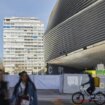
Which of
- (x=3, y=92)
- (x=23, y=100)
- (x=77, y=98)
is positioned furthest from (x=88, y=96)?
(x=3, y=92)

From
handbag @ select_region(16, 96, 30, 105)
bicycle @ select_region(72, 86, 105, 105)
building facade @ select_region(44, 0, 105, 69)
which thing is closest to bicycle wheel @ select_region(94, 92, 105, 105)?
bicycle @ select_region(72, 86, 105, 105)

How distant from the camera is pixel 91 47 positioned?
79.3m

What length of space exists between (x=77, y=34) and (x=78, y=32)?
3.93ft

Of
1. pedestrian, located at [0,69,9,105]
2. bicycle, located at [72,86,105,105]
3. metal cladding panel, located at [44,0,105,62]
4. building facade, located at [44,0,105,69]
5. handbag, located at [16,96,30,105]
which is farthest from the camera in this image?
building facade, located at [44,0,105,69]

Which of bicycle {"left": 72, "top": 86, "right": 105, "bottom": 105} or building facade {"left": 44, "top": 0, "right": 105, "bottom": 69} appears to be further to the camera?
building facade {"left": 44, "top": 0, "right": 105, "bottom": 69}

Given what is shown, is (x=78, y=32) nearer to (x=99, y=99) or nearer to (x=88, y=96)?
(x=99, y=99)

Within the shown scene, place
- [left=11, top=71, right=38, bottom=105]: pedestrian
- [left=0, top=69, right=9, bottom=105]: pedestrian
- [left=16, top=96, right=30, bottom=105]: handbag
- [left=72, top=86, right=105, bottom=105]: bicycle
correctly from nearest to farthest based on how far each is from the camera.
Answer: [left=0, top=69, right=9, bottom=105]: pedestrian → [left=11, top=71, right=38, bottom=105]: pedestrian → [left=16, top=96, right=30, bottom=105]: handbag → [left=72, top=86, right=105, bottom=105]: bicycle

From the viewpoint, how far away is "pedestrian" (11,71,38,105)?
786 centimetres

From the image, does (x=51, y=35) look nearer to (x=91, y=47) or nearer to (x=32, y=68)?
(x=91, y=47)

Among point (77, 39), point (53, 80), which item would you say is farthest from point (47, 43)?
point (53, 80)

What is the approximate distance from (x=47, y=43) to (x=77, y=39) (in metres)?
32.6

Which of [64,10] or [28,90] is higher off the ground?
[64,10]

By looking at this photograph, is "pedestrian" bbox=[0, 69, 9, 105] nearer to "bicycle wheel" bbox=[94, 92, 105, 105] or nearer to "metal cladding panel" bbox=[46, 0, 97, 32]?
"bicycle wheel" bbox=[94, 92, 105, 105]

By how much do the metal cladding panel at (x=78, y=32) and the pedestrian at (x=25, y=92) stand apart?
222 ft
